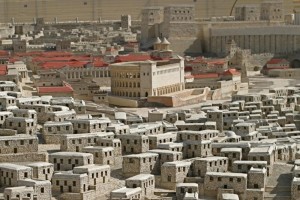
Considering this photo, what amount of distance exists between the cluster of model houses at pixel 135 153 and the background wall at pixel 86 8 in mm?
45892

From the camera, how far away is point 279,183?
80.4 feet

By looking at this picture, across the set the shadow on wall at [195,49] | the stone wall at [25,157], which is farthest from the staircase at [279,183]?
the shadow on wall at [195,49]

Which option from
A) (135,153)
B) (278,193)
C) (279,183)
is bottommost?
(278,193)

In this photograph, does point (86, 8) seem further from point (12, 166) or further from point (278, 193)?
point (278, 193)

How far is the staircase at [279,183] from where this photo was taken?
23.5 metres

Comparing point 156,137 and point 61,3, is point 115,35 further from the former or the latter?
point 156,137

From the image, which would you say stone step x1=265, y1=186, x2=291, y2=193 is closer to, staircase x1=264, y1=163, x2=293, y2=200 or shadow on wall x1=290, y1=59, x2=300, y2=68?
staircase x1=264, y1=163, x2=293, y2=200

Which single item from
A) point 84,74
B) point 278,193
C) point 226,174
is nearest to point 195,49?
point 84,74

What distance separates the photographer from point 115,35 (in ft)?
229

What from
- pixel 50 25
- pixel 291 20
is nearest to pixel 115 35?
pixel 50 25

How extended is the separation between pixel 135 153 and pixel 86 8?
53.8 m

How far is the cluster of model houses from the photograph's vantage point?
23.0 m

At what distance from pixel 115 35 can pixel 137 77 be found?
29620 mm

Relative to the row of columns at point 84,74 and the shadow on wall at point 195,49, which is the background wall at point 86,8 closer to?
the shadow on wall at point 195,49
